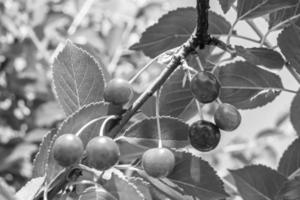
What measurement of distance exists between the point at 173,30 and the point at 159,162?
0.54m

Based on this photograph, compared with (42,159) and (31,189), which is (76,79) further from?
(31,189)

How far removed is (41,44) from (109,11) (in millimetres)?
761

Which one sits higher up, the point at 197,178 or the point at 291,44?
the point at 291,44

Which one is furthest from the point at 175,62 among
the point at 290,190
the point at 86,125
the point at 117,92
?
the point at 290,190

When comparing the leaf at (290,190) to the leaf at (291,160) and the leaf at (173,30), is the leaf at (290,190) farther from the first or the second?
the leaf at (173,30)

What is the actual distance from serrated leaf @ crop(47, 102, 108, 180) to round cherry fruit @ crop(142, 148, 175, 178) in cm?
17

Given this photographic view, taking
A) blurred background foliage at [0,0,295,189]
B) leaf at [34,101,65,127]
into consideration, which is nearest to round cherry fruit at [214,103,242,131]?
blurred background foliage at [0,0,295,189]

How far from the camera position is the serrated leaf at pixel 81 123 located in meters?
1.41

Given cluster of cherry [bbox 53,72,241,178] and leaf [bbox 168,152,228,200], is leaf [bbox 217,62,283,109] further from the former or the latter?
leaf [bbox 168,152,228,200]

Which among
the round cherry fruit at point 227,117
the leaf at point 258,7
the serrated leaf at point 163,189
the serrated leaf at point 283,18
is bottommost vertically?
the serrated leaf at point 163,189

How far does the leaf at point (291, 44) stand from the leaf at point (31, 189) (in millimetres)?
795

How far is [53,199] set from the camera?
4.52ft

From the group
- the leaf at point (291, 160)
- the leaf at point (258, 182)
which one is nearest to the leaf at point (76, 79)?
the leaf at point (258, 182)

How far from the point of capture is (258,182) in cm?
162
